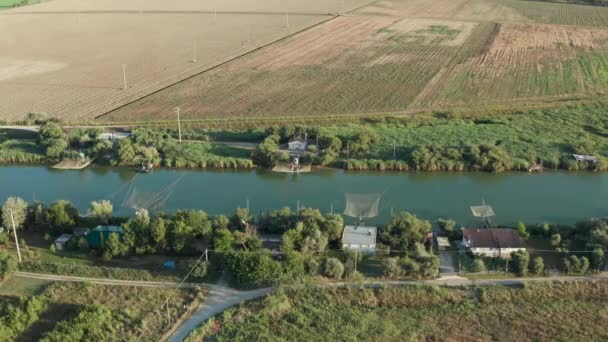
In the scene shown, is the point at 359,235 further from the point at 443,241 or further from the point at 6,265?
the point at 6,265

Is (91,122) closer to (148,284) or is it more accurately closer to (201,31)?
(148,284)

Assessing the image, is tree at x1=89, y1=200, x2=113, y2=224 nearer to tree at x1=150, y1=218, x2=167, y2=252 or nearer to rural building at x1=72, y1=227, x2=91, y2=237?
rural building at x1=72, y1=227, x2=91, y2=237

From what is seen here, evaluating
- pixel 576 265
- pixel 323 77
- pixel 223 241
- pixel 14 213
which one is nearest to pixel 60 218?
pixel 14 213

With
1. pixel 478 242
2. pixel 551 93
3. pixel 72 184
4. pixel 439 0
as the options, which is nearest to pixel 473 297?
pixel 478 242

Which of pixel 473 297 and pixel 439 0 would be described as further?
pixel 439 0

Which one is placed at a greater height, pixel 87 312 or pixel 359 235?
pixel 359 235

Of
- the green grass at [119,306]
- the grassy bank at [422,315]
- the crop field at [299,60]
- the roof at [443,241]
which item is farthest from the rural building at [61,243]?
the crop field at [299,60]

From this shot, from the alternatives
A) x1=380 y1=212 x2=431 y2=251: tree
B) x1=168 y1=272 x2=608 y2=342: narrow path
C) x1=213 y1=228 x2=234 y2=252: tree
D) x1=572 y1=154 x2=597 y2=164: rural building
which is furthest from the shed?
x1=572 y1=154 x2=597 y2=164: rural building
